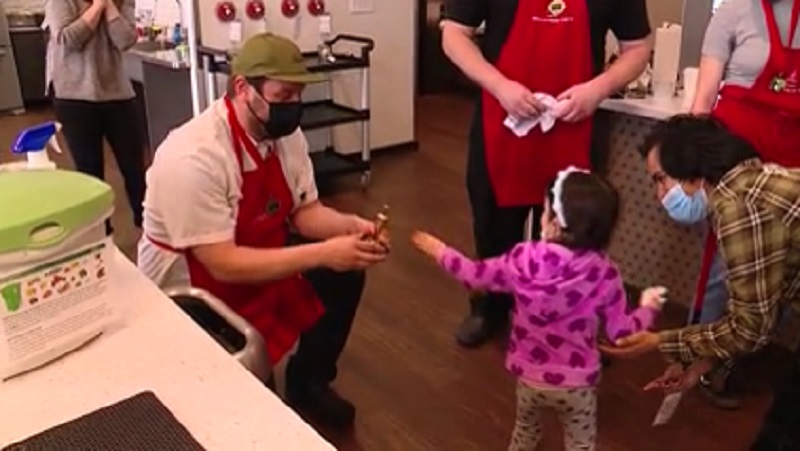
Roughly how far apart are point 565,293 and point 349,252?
1.59ft

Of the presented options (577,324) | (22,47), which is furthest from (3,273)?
(22,47)

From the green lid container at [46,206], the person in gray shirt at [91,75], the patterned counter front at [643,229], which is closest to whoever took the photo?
the green lid container at [46,206]

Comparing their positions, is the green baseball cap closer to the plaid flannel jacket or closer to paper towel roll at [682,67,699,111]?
the plaid flannel jacket

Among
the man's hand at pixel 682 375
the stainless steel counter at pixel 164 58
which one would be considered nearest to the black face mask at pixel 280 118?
the man's hand at pixel 682 375

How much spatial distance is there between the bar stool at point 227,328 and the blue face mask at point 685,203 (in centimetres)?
96

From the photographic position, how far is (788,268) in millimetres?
1634

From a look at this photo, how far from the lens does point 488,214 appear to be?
265 cm

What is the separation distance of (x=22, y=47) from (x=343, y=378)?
17.1 feet

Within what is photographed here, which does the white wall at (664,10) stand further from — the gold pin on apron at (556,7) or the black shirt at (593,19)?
the gold pin on apron at (556,7)

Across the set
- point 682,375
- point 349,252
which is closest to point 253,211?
point 349,252

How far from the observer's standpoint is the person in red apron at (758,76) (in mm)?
2168

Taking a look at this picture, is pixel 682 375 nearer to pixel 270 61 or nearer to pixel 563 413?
pixel 563 413

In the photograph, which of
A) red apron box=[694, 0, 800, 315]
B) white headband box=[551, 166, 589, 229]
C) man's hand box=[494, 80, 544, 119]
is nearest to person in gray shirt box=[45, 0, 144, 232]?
man's hand box=[494, 80, 544, 119]

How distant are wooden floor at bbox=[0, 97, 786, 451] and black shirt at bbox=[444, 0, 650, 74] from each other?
40.2 inches
